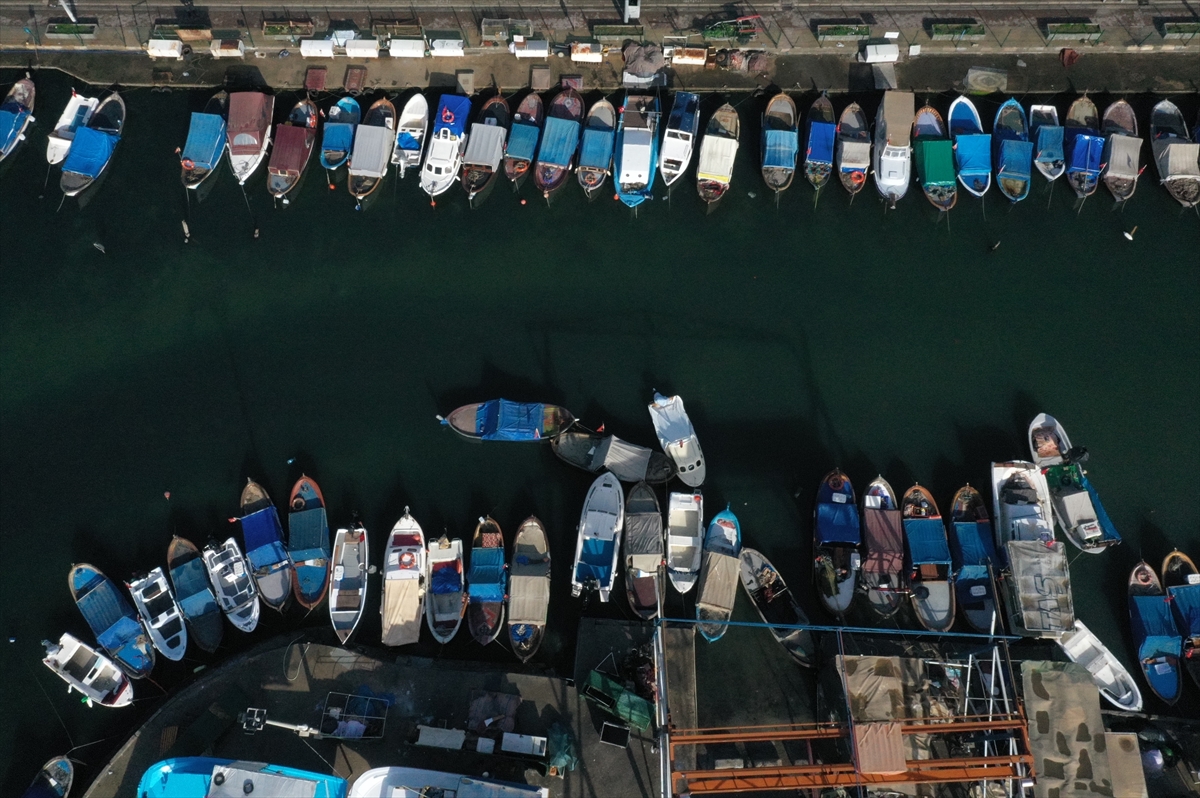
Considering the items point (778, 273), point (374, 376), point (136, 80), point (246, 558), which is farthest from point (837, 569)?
point (136, 80)

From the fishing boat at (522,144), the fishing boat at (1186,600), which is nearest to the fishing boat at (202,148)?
the fishing boat at (522,144)

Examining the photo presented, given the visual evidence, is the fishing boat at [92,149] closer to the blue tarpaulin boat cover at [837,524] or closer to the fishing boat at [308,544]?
the fishing boat at [308,544]

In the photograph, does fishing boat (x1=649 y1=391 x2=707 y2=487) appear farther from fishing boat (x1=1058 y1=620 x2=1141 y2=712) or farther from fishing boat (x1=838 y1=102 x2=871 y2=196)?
fishing boat (x1=1058 y1=620 x2=1141 y2=712)

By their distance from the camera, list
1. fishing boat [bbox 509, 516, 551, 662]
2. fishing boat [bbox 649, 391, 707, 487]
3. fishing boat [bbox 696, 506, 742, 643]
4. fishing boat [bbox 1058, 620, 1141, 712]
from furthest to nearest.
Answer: fishing boat [bbox 649, 391, 707, 487], fishing boat [bbox 509, 516, 551, 662], fishing boat [bbox 696, 506, 742, 643], fishing boat [bbox 1058, 620, 1141, 712]

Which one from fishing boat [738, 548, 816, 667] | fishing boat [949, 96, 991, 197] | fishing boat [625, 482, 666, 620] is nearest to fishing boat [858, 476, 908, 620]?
fishing boat [738, 548, 816, 667]

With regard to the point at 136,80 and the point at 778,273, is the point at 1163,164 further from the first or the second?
the point at 136,80
